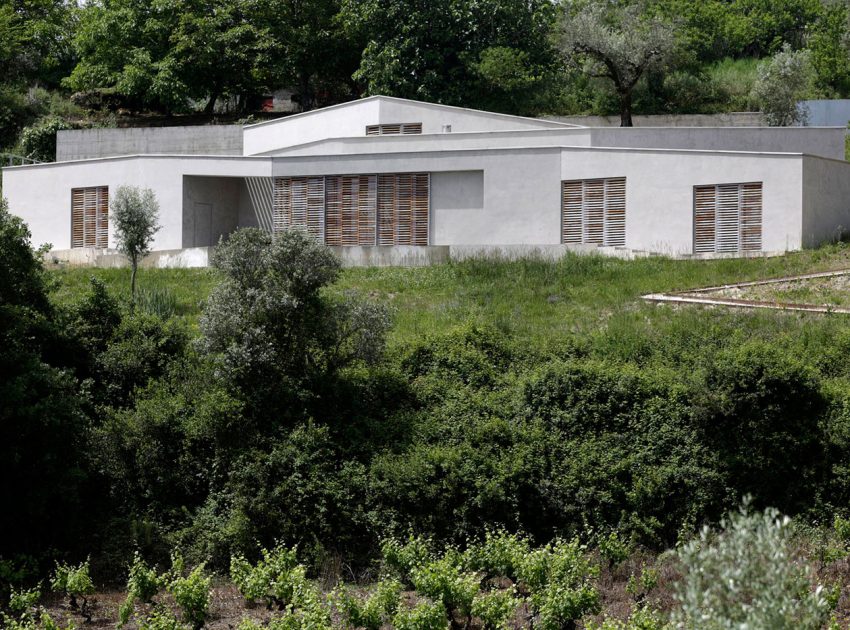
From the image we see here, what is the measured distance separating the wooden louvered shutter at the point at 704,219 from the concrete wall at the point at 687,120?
13.2 metres

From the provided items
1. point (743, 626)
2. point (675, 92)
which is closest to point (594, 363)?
point (743, 626)

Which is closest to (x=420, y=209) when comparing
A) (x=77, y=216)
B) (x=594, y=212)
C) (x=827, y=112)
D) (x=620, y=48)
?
(x=594, y=212)

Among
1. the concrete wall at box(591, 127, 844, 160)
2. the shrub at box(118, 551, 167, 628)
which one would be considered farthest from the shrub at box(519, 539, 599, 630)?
the concrete wall at box(591, 127, 844, 160)

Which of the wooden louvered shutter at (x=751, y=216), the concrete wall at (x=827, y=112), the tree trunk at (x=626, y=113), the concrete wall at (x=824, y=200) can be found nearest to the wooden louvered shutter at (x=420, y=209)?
the wooden louvered shutter at (x=751, y=216)

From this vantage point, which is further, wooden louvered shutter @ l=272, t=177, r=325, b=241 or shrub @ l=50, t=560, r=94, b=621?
wooden louvered shutter @ l=272, t=177, r=325, b=241

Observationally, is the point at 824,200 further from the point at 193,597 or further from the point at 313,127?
the point at 193,597

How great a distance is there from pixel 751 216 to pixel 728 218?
56 centimetres

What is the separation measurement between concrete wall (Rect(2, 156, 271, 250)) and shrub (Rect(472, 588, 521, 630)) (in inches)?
827

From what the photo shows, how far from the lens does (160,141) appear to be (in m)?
40.9

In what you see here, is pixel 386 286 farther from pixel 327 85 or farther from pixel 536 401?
pixel 327 85

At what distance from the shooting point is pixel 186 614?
1441 cm

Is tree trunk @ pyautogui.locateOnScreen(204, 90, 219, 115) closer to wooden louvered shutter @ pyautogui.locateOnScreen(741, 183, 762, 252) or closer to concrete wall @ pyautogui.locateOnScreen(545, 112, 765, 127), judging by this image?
concrete wall @ pyautogui.locateOnScreen(545, 112, 765, 127)

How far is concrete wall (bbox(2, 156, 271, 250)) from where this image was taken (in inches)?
1303

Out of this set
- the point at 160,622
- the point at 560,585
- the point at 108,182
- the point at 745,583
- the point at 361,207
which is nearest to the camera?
the point at 745,583
